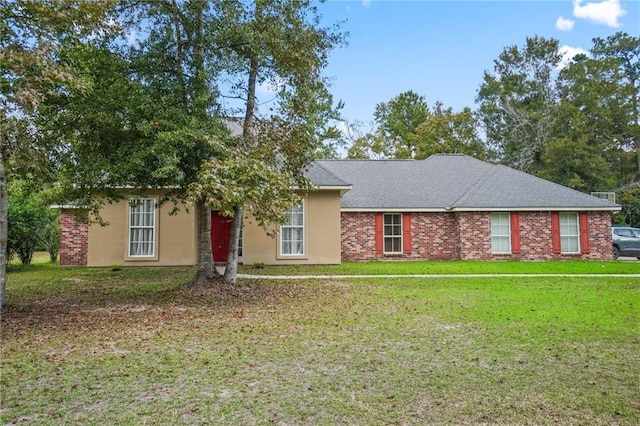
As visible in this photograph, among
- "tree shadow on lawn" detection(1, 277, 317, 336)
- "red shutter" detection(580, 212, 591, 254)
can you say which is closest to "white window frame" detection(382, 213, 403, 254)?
"tree shadow on lawn" detection(1, 277, 317, 336)

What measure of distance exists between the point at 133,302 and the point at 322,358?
17.5 feet

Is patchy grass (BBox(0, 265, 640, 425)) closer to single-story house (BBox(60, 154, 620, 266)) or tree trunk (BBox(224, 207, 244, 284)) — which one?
tree trunk (BBox(224, 207, 244, 284))

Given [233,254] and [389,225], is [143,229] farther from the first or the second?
[389,225]

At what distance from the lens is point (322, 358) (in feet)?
16.1

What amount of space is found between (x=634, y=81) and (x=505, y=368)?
4156cm

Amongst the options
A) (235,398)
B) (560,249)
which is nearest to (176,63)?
(235,398)

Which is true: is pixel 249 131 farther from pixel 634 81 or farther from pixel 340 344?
pixel 634 81

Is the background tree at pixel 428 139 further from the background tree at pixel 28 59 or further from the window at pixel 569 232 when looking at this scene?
the background tree at pixel 28 59

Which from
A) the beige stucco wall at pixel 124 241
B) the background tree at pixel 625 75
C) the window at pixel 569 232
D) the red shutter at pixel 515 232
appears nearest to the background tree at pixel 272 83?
the beige stucco wall at pixel 124 241

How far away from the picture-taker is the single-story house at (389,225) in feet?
49.6

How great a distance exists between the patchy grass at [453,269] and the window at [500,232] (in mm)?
1897

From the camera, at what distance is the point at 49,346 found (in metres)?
5.45

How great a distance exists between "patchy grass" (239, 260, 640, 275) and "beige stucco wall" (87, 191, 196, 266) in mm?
2610

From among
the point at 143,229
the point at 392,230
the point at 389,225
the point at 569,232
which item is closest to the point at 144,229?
the point at 143,229
